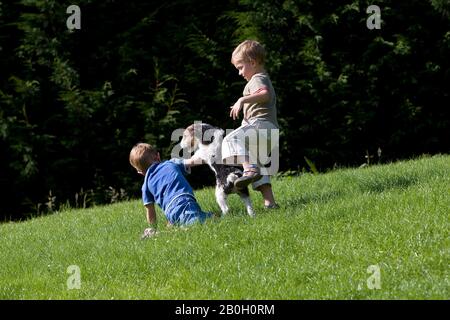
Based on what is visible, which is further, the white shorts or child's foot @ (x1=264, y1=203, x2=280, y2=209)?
child's foot @ (x1=264, y1=203, x2=280, y2=209)

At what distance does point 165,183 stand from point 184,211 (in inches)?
13.8

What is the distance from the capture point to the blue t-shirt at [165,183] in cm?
784

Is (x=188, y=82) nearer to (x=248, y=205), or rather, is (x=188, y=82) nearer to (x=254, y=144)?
(x=254, y=144)

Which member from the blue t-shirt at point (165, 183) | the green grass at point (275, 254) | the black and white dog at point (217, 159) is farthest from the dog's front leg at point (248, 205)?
the blue t-shirt at point (165, 183)

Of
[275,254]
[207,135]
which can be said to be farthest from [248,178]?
[275,254]

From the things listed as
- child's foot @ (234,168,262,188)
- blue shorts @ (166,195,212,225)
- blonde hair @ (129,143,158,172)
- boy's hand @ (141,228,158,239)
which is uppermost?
blonde hair @ (129,143,158,172)

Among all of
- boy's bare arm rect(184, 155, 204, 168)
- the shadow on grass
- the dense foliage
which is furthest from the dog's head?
the dense foliage

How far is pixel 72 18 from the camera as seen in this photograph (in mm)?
12891

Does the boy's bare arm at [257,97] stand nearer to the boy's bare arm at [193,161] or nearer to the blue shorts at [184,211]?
the boy's bare arm at [193,161]

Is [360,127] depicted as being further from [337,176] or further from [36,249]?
[36,249]

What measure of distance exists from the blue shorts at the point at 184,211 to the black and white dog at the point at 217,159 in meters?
0.26

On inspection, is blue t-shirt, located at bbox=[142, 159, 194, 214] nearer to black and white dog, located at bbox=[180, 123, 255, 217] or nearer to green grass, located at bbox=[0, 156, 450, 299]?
black and white dog, located at bbox=[180, 123, 255, 217]

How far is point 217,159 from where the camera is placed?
7.75 meters

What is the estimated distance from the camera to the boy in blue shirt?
7.77m
